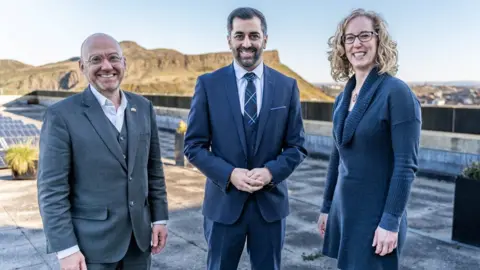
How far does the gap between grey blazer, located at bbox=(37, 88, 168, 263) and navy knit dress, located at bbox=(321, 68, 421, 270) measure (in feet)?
3.48

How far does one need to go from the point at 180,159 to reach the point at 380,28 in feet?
25.6

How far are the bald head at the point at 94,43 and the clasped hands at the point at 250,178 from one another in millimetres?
909

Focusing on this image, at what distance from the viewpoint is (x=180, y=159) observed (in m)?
9.58

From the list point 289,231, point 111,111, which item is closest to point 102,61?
point 111,111

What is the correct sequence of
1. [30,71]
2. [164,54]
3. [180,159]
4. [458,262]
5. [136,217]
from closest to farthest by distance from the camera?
[136,217]
[458,262]
[180,159]
[30,71]
[164,54]

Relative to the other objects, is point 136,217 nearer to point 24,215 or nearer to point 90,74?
point 90,74

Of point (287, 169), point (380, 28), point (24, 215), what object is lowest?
point (24, 215)

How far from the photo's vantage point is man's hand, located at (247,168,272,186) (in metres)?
2.33

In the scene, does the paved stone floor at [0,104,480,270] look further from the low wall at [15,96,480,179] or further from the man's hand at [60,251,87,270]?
the man's hand at [60,251,87,270]

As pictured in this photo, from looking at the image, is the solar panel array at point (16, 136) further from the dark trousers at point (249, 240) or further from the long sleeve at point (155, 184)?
the dark trousers at point (249, 240)

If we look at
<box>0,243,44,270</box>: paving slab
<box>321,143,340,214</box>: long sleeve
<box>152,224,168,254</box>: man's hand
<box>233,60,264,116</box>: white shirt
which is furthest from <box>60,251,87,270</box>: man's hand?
<box>0,243,44,270</box>: paving slab

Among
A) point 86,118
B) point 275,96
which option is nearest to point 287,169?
point 275,96

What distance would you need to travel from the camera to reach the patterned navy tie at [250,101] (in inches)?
97.1

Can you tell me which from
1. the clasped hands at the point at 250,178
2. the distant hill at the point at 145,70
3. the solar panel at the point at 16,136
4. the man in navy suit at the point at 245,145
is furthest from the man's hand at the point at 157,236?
the distant hill at the point at 145,70
